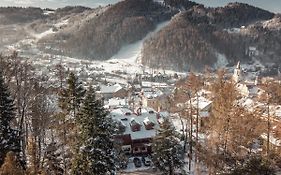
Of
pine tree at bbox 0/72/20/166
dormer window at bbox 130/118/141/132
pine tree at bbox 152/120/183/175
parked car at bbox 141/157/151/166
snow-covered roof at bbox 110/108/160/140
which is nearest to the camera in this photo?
pine tree at bbox 0/72/20/166

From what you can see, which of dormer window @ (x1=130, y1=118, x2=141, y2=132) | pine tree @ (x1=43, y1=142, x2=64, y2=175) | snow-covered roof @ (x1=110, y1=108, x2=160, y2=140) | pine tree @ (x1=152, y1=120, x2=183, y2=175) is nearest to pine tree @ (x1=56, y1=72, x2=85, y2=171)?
pine tree @ (x1=43, y1=142, x2=64, y2=175)

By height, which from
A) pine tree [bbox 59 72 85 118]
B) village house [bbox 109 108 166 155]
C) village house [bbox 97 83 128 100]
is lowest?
village house [bbox 97 83 128 100]

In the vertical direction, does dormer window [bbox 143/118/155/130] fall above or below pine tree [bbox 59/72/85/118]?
below

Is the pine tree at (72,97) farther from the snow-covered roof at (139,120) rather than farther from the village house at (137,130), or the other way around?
the snow-covered roof at (139,120)

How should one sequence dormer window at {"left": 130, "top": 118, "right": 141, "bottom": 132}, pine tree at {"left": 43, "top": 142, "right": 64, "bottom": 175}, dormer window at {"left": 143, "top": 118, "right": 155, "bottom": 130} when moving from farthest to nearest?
dormer window at {"left": 143, "top": 118, "right": 155, "bottom": 130} → dormer window at {"left": 130, "top": 118, "right": 141, "bottom": 132} → pine tree at {"left": 43, "top": 142, "right": 64, "bottom": 175}

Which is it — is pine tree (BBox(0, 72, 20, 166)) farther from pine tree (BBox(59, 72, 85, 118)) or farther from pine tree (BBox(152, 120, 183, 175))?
pine tree (BBox(152, 120, 183, 175))

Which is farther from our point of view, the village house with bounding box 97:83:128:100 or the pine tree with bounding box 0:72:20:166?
the village house with bounding box 97:83:128:100

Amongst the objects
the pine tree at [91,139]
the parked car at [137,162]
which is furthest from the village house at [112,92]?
the pine tree at [91,139]
